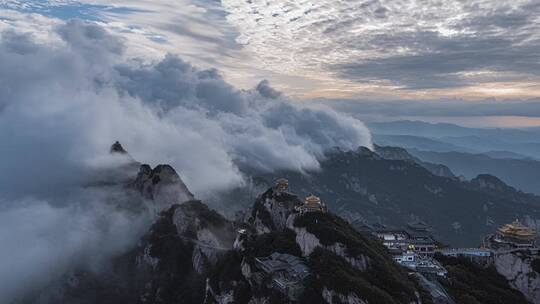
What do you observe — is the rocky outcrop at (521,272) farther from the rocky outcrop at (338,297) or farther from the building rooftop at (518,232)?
the rocky outcrop at (338,297)

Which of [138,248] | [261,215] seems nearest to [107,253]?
[138,248]

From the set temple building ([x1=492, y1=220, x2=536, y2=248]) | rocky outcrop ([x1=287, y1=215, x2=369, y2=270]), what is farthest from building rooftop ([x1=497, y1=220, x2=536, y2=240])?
rocky outcrop ([x1=287, y1=215, x2=369, y2=270])

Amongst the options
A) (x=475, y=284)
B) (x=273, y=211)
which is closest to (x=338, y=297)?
(x=475, y=284)

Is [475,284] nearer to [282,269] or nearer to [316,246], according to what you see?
[316,246]

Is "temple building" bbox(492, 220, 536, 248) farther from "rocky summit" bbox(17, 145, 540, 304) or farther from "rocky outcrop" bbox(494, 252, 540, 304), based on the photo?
"rocky outcrop" bbox(494, 252, 540, 304)

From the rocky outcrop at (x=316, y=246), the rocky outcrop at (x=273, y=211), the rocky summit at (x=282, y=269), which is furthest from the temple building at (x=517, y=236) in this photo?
the rocky outcrop at (x=273, y=211)

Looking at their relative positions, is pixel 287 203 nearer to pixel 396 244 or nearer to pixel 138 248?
pixel 396 244
